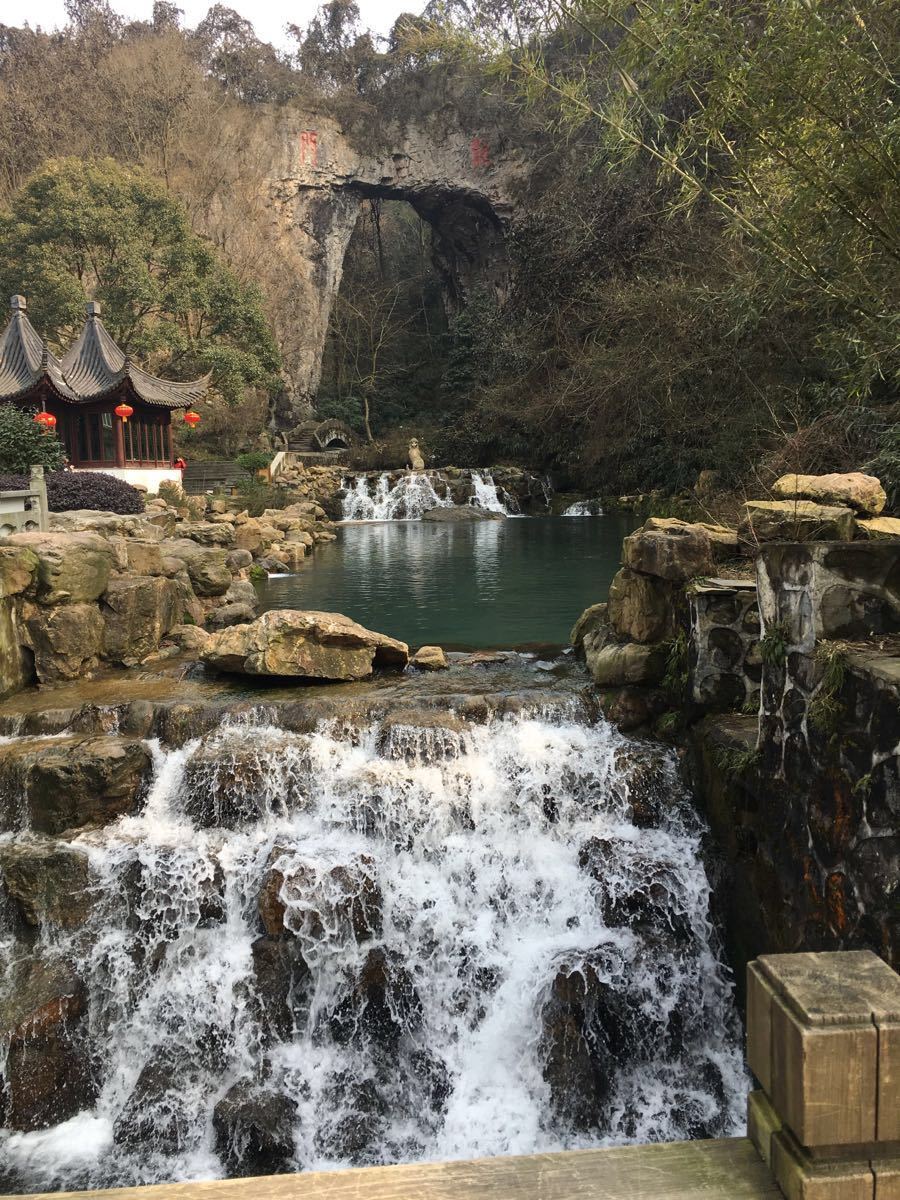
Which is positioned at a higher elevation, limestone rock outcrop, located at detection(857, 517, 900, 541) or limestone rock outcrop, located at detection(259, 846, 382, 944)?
limestone rock outcrop, located at detection(857, 517, 900, 541)

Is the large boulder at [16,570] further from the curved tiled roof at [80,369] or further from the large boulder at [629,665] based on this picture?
the curved tiled roof at [80,369]

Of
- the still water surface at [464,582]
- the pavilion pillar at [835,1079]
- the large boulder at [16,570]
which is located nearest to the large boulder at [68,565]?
the large boulder at [16,570]

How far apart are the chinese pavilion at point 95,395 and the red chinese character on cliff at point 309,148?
43.3ft

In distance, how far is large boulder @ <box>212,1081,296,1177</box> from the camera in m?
4.02

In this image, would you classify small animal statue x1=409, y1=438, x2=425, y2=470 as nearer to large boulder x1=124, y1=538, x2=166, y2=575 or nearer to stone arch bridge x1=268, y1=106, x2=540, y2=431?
stone arch bridge x1=268, y1=106, x2=540, y2=431

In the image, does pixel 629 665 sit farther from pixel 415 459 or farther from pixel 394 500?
pixel 415 459

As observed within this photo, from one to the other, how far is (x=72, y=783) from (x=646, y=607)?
4.25m

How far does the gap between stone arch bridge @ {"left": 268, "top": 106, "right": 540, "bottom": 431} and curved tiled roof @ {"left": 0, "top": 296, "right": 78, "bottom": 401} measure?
35.9ft

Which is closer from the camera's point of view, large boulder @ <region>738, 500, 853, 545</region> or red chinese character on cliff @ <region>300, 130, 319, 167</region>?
large boulder @ <region>738, 500, 853, 545</region>

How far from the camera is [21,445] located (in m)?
14.5

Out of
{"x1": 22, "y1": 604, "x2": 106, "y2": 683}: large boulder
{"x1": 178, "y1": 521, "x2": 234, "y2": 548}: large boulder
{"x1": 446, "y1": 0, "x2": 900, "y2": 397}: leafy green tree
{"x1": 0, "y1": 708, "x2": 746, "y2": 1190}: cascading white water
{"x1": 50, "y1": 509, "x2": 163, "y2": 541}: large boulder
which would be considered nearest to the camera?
{"x1": 446, "y1": 0, "x2": 900, "y2": 397}: leafy green tree

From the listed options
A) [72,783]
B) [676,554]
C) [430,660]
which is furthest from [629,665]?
[72,783]

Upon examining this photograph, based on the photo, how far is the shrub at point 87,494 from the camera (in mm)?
13898

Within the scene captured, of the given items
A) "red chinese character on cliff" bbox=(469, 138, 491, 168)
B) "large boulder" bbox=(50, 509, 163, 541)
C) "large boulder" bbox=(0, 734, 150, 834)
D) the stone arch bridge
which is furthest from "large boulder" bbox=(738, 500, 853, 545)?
"red chinese character on cliff" bbox=(469, 138, 491, 168)
